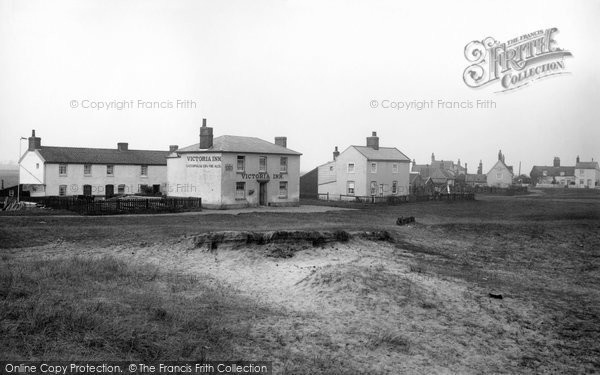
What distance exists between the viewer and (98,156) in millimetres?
54375

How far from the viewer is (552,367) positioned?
1076 cm

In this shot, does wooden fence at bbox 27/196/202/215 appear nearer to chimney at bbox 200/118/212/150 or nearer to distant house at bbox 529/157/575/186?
chimney at bbox 200/118/212/150

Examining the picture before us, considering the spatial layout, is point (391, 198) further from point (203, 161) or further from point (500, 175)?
point (500, 175)

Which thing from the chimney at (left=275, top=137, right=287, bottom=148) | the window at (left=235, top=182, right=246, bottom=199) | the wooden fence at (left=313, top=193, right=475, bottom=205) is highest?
the chimney at (left=275, top=137, right=287, bottom=148)

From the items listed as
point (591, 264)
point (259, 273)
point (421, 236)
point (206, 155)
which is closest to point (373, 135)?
point (206, 155)

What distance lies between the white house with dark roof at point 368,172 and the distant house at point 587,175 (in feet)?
228

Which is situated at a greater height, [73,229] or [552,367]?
[73,229]

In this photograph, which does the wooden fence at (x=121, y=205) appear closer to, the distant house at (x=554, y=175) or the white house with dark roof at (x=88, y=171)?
the white house with dark roof at (x=88, y=171)

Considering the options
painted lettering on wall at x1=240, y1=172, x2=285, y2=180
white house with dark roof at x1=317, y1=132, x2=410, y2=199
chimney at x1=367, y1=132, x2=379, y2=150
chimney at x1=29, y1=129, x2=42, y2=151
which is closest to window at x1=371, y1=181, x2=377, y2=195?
white house with dark roof at x1=317, y1=132, x2=410, y2=199

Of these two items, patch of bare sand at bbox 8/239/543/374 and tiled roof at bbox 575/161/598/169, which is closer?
patch of bare sand at bbox 8/239/543/374

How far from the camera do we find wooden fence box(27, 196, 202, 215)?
105 feet

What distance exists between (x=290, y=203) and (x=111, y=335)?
35049 mm

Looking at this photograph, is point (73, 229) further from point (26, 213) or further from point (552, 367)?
point (552, 367)

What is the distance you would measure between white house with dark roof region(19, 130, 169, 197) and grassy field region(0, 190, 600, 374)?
28.3m
